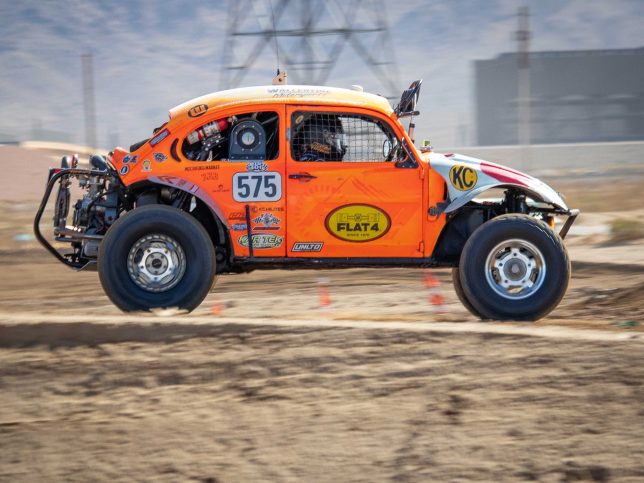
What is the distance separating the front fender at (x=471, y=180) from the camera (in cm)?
745

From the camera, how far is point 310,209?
24.6 feet

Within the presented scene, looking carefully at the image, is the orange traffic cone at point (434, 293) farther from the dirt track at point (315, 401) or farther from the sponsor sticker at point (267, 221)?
the dirt track at point (315, 401)

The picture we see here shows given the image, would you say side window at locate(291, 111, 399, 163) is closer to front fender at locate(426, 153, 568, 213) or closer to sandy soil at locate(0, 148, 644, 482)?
front fender at locate(426, 153, 568, 213)

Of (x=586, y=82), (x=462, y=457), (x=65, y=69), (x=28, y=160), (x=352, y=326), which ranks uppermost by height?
(x=65, y=69)

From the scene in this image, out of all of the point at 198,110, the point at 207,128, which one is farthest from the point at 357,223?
the point at 198,110

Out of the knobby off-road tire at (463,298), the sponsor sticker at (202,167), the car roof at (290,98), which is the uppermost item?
the car roof at (290,98)

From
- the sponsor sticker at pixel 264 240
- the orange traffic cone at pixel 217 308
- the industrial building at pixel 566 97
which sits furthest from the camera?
the industrial building at pixel 566 97

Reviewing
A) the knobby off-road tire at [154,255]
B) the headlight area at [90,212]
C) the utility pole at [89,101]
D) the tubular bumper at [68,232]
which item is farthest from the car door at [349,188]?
the utility pole at [89,101]

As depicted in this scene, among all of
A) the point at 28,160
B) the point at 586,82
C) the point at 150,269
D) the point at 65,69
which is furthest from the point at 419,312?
the point at 65,69

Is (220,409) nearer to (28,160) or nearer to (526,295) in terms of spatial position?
Result: (526,295)

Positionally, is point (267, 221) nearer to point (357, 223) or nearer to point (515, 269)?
point (357, 223)

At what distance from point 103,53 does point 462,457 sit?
86118 mm

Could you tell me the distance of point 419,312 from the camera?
30.8ft

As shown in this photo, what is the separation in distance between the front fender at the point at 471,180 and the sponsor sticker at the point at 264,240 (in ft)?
4.47
